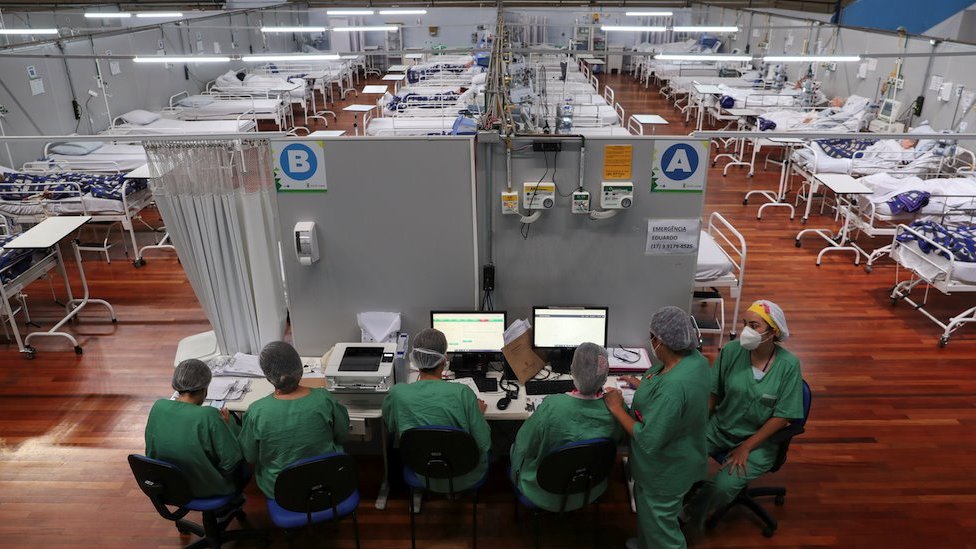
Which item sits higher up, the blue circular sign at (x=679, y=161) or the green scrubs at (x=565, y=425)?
the blue circular sign at (x=679, y=161)

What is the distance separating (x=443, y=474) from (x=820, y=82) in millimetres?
12922

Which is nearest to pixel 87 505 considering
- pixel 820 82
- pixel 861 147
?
pixel 861 147

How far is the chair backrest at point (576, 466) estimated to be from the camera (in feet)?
10.5

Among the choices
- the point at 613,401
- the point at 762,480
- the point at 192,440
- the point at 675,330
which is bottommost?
the point at 762,480

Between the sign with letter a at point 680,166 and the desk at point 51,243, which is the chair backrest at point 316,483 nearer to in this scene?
the sign with letter a at point 680,166

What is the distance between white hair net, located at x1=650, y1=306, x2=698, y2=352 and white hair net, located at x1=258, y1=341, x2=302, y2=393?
5.99ft

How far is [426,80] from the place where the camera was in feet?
47.5

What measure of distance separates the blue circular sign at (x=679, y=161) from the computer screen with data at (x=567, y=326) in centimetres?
94

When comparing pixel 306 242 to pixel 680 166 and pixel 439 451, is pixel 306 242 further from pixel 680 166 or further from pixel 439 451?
pixel 680 166

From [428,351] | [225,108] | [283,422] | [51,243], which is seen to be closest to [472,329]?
[428,351]

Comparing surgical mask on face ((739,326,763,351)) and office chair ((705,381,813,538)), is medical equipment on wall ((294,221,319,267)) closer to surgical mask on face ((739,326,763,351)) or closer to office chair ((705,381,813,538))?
surgical mask on face ((739,326,763,351))

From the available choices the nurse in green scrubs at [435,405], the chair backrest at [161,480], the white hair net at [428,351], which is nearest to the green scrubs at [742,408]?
the nurse in green scrubs at [435,405]

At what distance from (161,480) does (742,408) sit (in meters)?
3.06

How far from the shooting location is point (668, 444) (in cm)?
328
